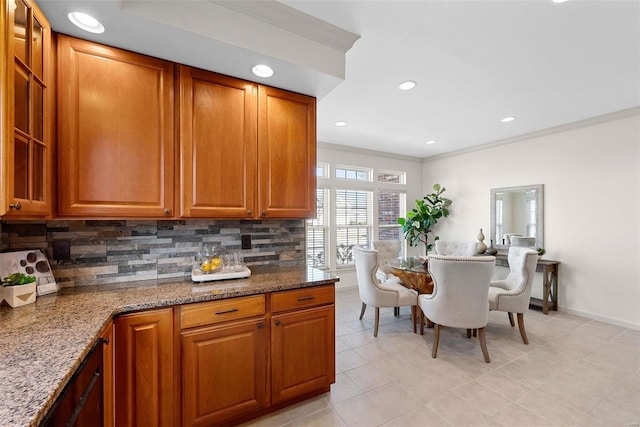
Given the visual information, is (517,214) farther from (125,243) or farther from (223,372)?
(125,243)

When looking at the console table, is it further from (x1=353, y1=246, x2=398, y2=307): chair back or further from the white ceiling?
(x1=353, y1=246, x2=398, y2=307): chair back

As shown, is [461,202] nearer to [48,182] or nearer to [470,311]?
[470,311]

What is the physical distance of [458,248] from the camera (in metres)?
4.14

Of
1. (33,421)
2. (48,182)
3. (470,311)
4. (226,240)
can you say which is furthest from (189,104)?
(470,311)

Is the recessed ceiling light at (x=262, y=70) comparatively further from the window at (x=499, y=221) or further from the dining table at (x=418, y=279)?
the window at (x=499, y=221)

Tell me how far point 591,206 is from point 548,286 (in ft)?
3.98

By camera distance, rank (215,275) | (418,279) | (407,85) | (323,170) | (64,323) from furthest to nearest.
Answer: (323,170) → (418,279) → (407,85) → (215,275) → (64,323)

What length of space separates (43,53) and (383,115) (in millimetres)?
3136

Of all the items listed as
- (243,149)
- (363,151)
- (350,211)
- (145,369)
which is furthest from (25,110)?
(363,151)

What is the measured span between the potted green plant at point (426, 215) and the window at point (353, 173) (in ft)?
3.73

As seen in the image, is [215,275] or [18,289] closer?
[18,289]

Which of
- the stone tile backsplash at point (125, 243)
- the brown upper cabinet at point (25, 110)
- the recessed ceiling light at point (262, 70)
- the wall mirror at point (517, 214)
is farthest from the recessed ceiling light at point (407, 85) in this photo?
the wall mirror at point (517, 214)

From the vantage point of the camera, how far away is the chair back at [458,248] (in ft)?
13.0

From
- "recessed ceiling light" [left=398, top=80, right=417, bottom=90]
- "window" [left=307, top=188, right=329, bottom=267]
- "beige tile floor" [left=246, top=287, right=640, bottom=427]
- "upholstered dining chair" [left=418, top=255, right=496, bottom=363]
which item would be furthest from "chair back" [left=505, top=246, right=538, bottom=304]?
"window" [left=307, top=188, right=329, bottom=267]
